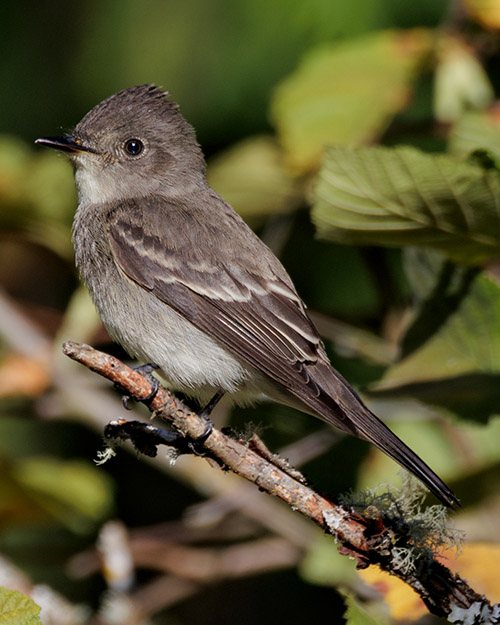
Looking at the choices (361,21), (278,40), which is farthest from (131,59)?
(361,21)

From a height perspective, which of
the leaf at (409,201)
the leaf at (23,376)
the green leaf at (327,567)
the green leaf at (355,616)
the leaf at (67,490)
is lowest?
the leaf at (67,490)

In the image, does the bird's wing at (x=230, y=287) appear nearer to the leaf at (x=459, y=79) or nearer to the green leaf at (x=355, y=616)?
the green leaf at (x=355, y=616)

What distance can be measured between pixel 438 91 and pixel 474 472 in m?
1.35

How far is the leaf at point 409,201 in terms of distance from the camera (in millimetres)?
2180

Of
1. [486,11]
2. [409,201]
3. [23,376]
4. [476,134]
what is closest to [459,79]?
[486,11]

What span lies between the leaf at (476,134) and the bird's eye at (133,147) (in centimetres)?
122

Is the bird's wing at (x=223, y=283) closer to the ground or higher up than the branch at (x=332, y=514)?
higher up

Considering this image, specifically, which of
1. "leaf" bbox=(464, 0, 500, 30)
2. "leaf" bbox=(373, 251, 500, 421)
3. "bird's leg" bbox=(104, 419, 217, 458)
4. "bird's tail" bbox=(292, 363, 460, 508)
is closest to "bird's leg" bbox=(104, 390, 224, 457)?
"bird's leg" bbox=(104, 419, 217, 458)

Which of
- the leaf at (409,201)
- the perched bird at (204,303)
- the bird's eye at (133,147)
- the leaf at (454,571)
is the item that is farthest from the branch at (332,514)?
the bird's eye at (133,147)

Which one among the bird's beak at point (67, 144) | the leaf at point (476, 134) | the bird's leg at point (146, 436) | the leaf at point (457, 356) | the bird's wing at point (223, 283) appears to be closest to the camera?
the bird's leg at point (146, 436)

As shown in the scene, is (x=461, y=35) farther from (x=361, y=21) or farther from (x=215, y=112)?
(x=215, y=112)

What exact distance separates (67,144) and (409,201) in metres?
1.32

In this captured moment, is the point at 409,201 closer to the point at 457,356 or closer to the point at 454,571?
the point at 457,356

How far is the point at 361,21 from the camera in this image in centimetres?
369
